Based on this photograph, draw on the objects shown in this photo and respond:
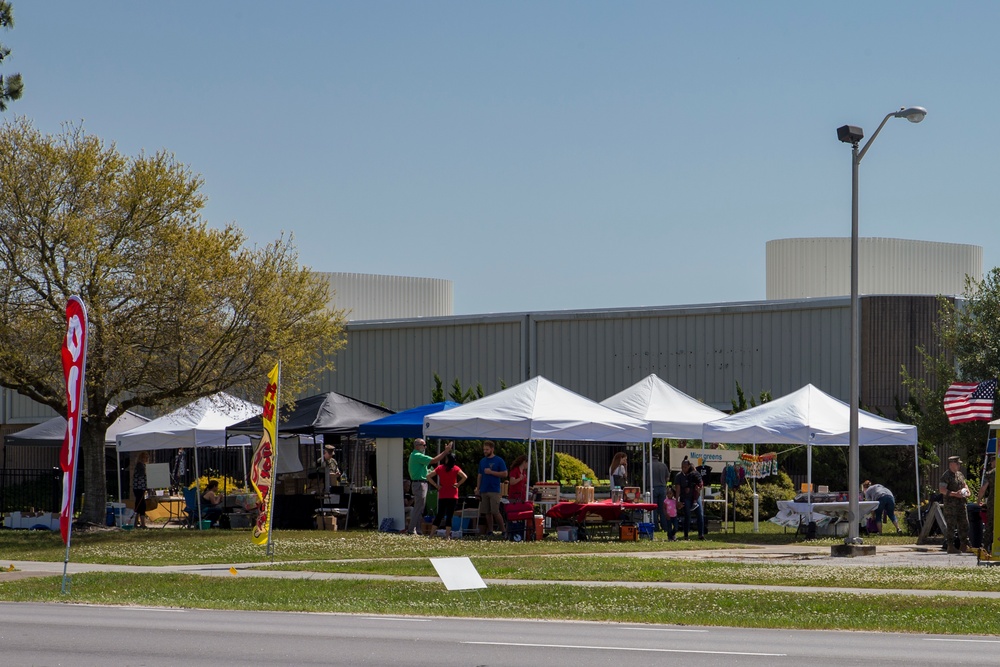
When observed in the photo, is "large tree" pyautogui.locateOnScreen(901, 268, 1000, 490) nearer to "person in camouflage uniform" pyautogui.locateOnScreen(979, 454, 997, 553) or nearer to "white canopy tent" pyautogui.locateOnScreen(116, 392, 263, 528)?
"person in camouflage uniform" pyautogui.locateOnScreen(979, 454, 997, 553)

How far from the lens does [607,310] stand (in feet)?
153

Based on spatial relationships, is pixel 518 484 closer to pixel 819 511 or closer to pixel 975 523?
pixel 819 511

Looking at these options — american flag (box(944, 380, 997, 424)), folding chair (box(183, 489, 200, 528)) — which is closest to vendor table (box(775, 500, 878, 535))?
american flag (box(944, 380, 997, 424))

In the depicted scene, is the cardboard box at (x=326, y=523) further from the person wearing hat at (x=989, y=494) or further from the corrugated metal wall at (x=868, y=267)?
the corrugated metal wall at (x=868, y=267)

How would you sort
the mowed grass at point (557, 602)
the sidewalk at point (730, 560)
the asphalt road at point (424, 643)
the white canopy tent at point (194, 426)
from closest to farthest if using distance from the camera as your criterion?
the asphalt road at point (424, 643) < the mowed grass at point (557, 602) < the sidewalk at point (730, 560) < the white canopy tent at point (194, 426)

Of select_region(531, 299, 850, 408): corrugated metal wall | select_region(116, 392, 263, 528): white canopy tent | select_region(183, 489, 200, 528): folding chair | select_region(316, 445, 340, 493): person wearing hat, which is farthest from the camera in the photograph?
select_region(531, 299, 850, 408): corrugated metal wall

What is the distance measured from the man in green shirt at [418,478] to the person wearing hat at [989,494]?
31.9ft

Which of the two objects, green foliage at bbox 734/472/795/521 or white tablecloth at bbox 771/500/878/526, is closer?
white tablecloth at bbox 771/500/878/526

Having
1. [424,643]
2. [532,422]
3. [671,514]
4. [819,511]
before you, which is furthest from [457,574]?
[819,511]

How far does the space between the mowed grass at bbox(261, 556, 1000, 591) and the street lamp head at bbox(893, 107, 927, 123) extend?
753cm

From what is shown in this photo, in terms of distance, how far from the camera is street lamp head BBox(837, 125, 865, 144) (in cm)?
2244

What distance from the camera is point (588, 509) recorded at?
2519cm

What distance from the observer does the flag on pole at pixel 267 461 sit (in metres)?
19.7

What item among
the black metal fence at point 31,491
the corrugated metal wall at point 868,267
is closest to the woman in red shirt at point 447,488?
the black metal fence at point 31,491
